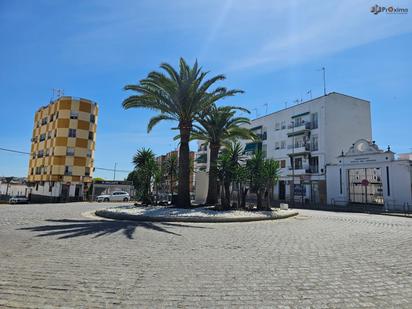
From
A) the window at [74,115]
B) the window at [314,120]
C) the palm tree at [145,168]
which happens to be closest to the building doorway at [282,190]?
the window at [314,120]

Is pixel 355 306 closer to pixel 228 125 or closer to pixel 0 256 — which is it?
pixel 0 256

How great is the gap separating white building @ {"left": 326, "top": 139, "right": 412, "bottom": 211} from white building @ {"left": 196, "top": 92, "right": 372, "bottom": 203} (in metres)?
3.07

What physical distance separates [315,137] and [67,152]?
1583 inches

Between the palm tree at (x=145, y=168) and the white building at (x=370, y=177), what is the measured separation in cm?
2335

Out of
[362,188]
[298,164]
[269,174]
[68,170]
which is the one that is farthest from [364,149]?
[68,170]

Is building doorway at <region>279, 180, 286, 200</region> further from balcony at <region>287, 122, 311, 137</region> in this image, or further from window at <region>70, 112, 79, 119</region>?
window at <region>70, 112, 79, 119</region>

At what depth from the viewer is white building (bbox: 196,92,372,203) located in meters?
43.6

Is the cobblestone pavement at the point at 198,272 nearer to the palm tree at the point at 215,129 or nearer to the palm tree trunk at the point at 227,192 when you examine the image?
the palm tree trunk at the point at 227,192

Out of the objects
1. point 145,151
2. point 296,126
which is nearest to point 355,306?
point 145,151

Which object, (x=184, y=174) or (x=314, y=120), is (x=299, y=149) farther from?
(x=184, y=174)

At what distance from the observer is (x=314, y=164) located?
149 ft

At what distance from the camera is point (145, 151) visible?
29562 mm

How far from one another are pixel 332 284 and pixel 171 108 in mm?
18120

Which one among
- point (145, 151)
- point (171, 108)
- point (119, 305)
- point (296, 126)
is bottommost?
point (119, 305)
